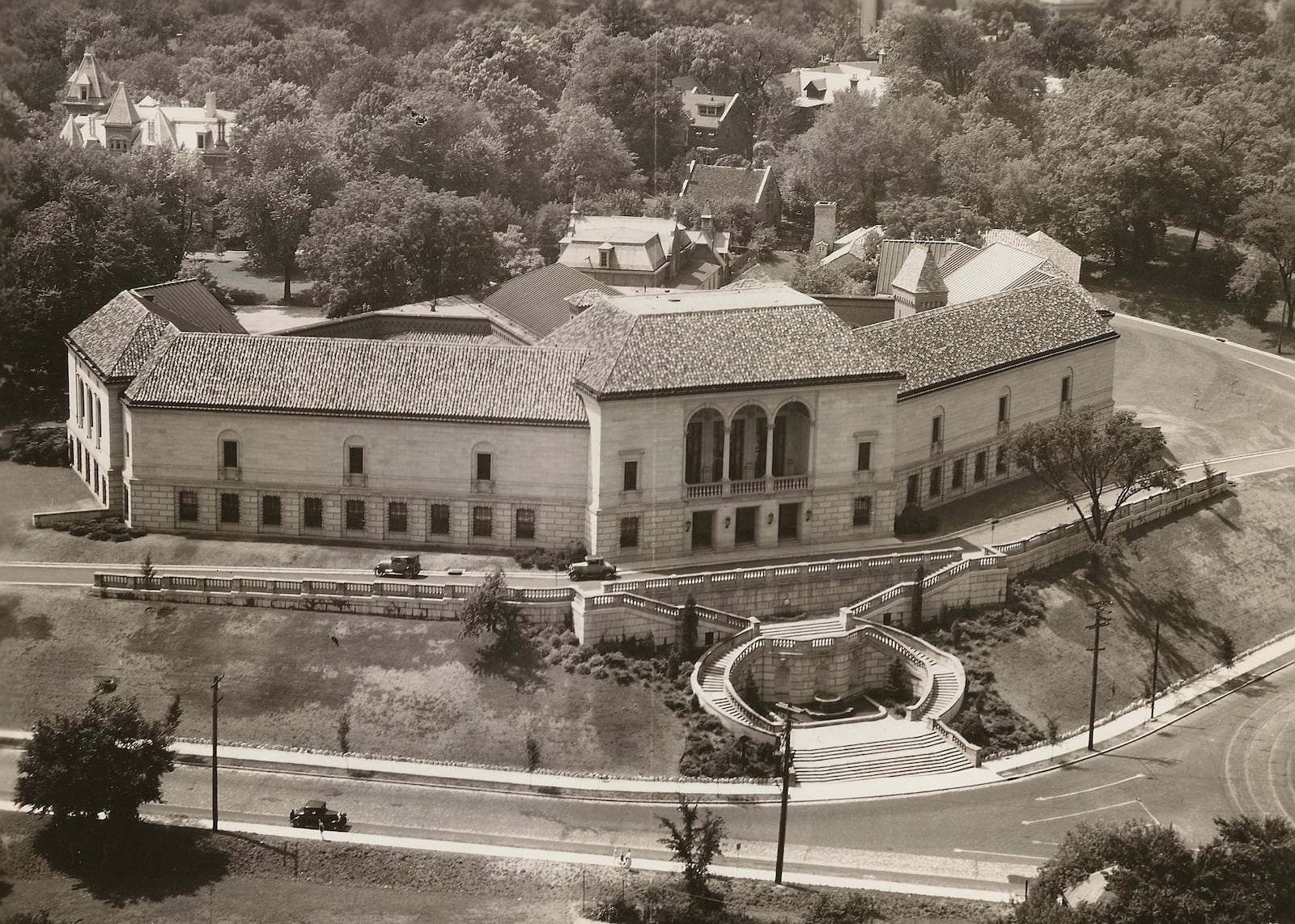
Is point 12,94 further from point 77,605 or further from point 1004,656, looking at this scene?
point 1004,656

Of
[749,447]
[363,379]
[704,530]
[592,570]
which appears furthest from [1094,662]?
[363,379]

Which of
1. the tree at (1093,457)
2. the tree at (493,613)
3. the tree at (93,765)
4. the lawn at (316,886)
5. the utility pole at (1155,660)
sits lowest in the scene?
the lawn at (316,886)

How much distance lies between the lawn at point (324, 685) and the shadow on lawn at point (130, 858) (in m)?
9.81

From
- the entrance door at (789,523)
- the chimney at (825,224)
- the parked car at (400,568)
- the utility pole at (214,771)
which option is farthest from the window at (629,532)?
Result: the chimney at (825,224)

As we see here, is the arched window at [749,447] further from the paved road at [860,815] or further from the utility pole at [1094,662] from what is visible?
the paved road at [860,815]

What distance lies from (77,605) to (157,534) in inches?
392

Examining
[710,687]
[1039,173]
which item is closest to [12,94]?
[710,687]

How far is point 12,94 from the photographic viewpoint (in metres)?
61.1

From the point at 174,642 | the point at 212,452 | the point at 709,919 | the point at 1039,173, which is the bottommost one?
the point at 709,919

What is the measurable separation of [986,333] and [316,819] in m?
62.7

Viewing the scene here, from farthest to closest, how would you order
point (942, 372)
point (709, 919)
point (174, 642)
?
point (942, 372)
point (174, 642)
point (709, 919)

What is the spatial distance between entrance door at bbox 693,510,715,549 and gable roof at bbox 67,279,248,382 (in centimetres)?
3508

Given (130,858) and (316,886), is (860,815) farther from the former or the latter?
(130,858)

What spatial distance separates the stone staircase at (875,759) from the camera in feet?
352
